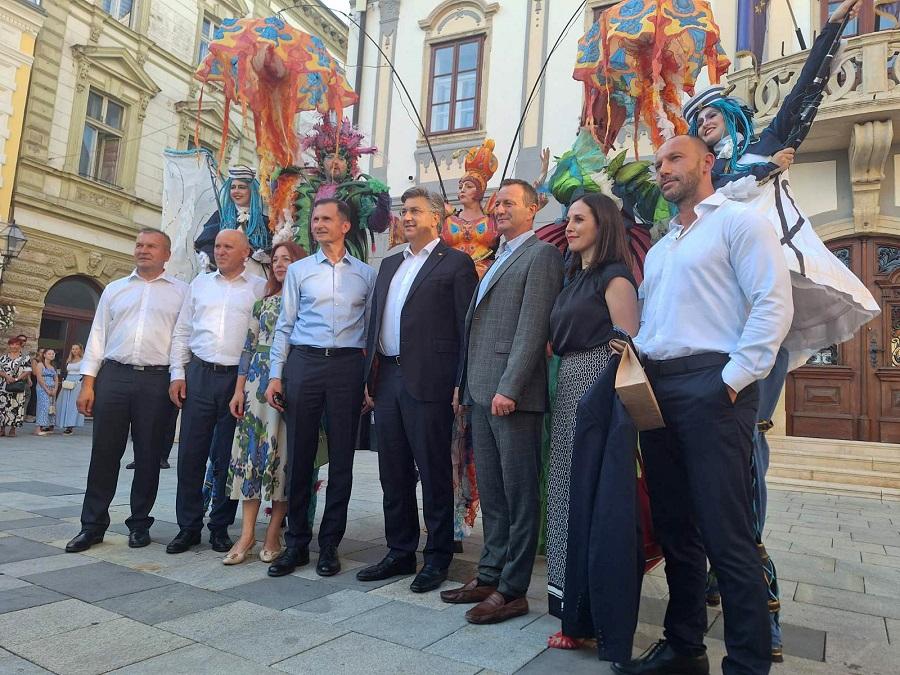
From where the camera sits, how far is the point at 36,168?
47.1 feet

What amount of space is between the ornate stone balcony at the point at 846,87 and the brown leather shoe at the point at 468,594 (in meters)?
8.11

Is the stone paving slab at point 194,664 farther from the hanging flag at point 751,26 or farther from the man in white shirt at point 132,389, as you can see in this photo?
the hanging flag at point 751,26

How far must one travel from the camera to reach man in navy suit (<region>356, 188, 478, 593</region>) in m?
3.08

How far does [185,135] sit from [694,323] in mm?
18295

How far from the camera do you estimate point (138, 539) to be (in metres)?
3.58

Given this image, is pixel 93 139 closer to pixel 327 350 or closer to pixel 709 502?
pixel 327 350

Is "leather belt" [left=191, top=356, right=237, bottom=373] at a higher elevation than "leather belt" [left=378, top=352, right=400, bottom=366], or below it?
below

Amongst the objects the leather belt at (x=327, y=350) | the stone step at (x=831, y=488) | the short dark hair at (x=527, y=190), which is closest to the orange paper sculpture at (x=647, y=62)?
the short dark hair at (x=527, y=190)

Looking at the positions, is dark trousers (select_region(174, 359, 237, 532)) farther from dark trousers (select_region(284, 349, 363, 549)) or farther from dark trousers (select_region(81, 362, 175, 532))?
dark trousers (select_region(284, 349, 363, 549))

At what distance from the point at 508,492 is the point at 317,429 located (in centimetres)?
111

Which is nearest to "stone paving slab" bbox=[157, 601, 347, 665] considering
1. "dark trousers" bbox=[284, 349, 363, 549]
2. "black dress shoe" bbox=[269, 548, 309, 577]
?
"black dress shoe" bbox=[269, 548, 309, 577]

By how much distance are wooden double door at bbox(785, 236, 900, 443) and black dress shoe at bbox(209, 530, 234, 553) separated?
333 inches

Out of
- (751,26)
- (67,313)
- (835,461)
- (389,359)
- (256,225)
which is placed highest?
(751,26)

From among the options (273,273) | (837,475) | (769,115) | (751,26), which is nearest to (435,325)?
(273,273)
